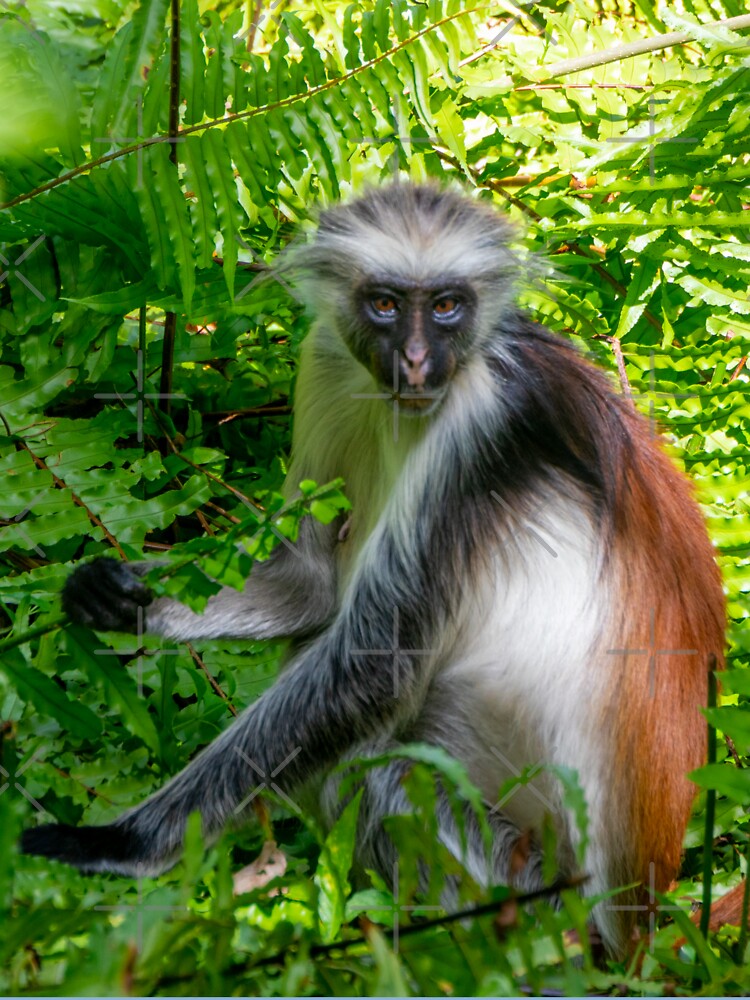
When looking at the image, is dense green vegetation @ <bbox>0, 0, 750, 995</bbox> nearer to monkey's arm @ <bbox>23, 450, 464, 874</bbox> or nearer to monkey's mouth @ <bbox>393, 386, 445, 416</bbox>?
monkey's arm @ <bbox>23, 450, 464, 874</bbox>

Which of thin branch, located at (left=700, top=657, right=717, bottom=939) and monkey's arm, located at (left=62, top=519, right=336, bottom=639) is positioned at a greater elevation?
monkey's arm, located at (left=62, top=519, right=336, bottom=639)

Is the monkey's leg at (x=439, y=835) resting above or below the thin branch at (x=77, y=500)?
below

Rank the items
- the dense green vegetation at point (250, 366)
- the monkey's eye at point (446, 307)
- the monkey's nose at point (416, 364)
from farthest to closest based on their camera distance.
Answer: the monkey's eye at point (446, 307)
the monkey's nose at point (416, 364)
the dense green vegetation at point (250, 366)

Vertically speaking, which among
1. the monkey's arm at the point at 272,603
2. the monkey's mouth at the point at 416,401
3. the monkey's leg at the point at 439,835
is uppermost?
the monkey's mouth at the point at 416,401

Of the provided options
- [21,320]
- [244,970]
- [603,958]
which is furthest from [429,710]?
[21,320]

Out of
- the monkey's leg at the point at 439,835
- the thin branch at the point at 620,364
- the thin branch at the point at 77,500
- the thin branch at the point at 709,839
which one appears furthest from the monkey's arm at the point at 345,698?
→ the thin branch at the point at 620,364

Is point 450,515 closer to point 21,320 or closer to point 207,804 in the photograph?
point 207,804

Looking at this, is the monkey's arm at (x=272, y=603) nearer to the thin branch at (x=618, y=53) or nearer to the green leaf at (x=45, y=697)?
the green leaf at (x=45, y=697)

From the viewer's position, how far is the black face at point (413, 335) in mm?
4281

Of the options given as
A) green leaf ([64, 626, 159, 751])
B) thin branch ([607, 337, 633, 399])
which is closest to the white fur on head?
thin branch ([607, 337, 633, 399])

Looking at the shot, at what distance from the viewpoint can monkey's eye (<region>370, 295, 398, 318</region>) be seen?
4.59 m

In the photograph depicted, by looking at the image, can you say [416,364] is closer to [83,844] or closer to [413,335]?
[413,335]

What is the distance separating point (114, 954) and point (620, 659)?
2.46 meters

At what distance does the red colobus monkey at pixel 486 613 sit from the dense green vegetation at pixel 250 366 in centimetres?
21
